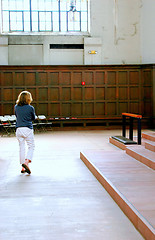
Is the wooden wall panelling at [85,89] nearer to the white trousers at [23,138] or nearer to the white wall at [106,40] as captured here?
the white wall at [106,40]

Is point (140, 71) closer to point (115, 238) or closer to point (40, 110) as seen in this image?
point (40, 110)

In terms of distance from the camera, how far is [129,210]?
413 centimetres

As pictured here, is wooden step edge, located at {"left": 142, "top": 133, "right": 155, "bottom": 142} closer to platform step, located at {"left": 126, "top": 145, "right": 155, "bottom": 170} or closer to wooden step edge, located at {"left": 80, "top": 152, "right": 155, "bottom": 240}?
platform step, located at {"left": 126, "top": 145, "right": 155, "bottom": 170}

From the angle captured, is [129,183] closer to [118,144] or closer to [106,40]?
[118,144]

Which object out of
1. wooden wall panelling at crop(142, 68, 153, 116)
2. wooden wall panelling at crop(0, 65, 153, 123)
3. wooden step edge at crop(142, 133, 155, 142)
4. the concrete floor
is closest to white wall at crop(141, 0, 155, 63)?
wooden wall panelling at crop(142, 68, 153, 116)

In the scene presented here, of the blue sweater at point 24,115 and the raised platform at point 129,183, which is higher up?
the blue sweater at point 24,115

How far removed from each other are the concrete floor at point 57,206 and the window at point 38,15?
1124 centimetres

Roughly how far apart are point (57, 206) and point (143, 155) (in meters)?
3.12

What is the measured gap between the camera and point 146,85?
16.8m

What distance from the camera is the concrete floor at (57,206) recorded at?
3.71m

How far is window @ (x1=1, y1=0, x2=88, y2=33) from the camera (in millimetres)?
17688

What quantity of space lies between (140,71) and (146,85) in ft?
2.39

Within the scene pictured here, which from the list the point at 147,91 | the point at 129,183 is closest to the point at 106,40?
the point at 147,91

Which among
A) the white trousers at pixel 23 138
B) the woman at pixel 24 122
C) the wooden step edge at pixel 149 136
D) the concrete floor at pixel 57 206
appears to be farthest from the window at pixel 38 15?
the white trousers at pixel 23 138
